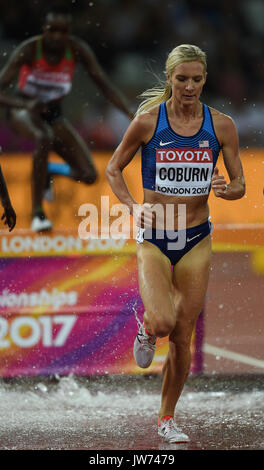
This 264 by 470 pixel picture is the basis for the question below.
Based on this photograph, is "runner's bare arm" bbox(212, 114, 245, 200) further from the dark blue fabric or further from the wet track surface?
the wet track surface

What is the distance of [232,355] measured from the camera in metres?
6.23

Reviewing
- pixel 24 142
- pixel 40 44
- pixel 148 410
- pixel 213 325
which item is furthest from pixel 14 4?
A: pixel 148 410

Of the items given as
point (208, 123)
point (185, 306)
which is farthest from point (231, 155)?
point (185, 306)

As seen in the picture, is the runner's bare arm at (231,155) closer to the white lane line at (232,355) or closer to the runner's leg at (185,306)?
the runner's leg at (185,306)

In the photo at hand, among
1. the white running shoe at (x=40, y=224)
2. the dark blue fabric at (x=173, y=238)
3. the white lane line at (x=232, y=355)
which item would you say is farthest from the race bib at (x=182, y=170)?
the white running shoe at (x=40, y=224)

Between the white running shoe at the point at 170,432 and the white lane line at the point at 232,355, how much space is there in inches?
61.4

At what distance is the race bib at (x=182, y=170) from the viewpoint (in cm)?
445

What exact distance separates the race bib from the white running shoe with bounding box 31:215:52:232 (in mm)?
2358

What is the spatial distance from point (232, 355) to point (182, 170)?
7.38 feet

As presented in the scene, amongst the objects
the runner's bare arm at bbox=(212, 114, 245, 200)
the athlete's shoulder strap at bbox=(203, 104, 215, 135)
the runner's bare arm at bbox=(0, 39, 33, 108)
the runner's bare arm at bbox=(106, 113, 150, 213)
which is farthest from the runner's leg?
the runner's bare arm at bbox=(0, 39, 33, 108)

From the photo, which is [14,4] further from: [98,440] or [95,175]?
[98,440]

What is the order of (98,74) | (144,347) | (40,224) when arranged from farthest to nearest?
1. (98,74)
2. (40,224)
3. (144,347)

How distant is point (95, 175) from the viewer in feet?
25.5

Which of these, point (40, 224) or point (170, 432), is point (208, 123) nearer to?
point (170, 432)
